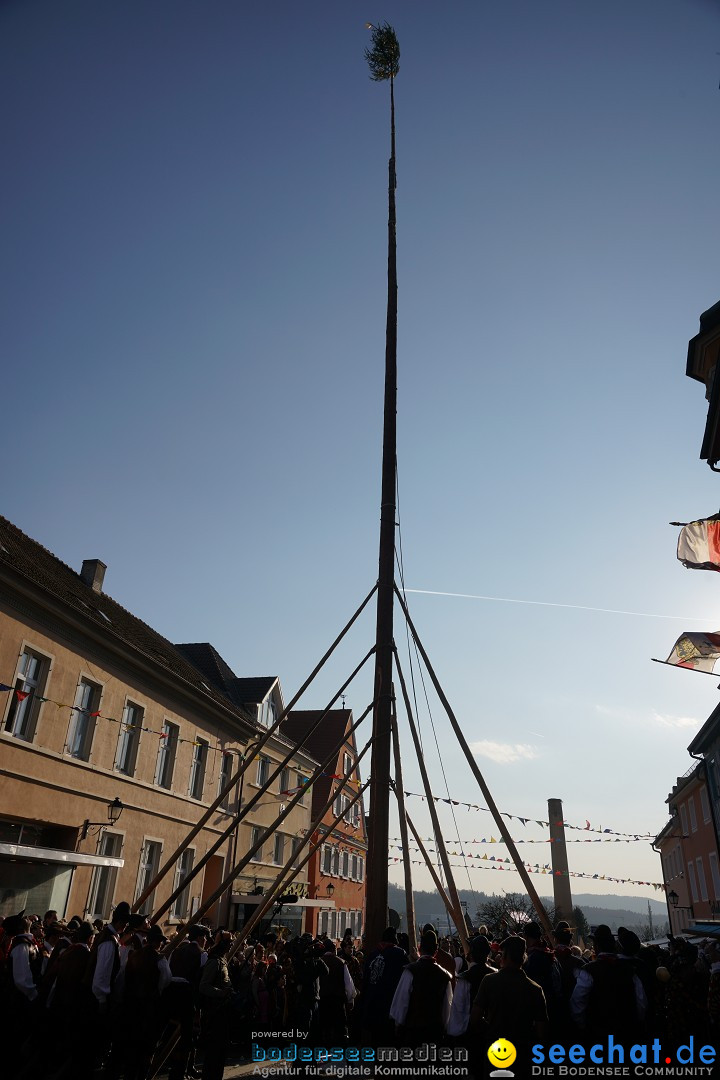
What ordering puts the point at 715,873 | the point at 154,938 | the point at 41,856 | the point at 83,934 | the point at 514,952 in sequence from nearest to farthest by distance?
the point at 514,952 → the point at 83,934 → the point at 154,938 → the point at 41,856 → the point at 715,873

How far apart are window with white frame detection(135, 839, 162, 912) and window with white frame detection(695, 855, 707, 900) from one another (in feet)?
69.0

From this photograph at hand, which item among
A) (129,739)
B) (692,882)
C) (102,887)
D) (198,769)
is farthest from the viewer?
(692,882)

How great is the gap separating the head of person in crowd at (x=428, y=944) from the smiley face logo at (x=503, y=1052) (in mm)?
1150

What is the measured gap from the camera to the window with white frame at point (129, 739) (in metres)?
17.2

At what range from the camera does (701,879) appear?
27.9 m

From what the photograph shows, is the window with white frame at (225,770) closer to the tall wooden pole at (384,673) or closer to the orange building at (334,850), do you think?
the orange building at (334,850)

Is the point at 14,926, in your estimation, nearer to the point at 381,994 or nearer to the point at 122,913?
the point at 122,913

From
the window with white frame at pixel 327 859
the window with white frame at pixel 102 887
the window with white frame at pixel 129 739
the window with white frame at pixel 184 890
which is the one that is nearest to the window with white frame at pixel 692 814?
the window with white frame at pixel 327 859

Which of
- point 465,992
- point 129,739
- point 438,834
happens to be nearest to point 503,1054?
point 465,992

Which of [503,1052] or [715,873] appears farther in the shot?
[715,873]

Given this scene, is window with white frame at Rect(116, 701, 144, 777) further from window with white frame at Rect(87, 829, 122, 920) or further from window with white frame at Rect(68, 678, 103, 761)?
window with white frame at Rect(87, 829, 122, 920)

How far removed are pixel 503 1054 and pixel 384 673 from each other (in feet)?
14.8

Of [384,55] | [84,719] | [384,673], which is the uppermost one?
[384,55]

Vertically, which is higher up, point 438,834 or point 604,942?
point 438,834
